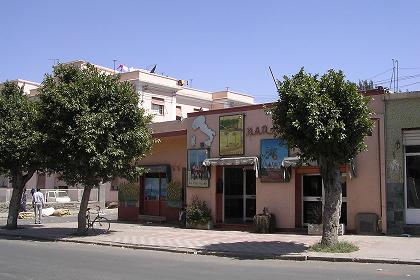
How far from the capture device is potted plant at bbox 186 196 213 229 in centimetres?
2252

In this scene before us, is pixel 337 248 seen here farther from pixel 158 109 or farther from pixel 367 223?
pixel 158 109

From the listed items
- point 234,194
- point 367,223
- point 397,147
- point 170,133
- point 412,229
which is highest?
point 170,133

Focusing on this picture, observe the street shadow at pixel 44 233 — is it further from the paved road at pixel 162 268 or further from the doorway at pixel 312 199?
the doorway at pixel 312 199

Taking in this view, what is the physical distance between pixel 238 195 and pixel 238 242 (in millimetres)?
5734

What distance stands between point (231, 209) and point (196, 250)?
7264 mm

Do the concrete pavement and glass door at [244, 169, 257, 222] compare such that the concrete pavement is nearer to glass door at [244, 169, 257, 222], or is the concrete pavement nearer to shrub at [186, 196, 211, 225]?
shrub at [186, 196, 211, 225]

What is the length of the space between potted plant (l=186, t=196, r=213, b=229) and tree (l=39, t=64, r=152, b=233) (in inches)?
137

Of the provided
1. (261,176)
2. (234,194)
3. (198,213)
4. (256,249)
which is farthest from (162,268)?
(234,194)

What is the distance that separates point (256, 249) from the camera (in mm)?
15641

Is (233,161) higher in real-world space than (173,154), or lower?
lower

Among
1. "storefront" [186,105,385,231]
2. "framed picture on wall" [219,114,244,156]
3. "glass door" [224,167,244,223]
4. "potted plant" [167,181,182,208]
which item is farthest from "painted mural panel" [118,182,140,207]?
"framed picture on wall" [219,114,244,156]

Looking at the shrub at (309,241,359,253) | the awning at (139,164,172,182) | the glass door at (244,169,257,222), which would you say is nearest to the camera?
the shrub at (309,241,359,253)

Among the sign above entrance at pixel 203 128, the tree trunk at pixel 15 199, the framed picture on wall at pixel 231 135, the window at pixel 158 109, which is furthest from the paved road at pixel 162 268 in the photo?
the window at pixel 158 109

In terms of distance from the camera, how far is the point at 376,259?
13.2 meters
